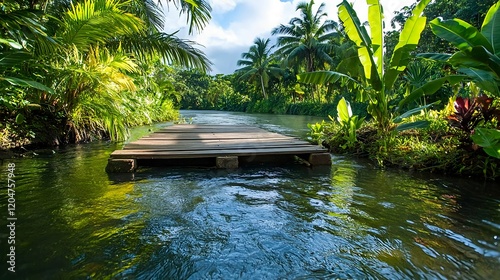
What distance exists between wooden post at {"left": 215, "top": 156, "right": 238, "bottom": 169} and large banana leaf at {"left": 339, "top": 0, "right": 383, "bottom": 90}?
2789mm

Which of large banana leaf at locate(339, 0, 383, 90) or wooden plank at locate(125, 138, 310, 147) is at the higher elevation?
large banana leaf at locate(339, 0, 383, 90)

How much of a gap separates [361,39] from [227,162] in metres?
3.14

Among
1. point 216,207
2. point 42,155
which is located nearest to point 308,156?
point 216,207

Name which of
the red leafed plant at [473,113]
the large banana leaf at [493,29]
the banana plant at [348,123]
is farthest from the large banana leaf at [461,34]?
the banana plant at [348,123]

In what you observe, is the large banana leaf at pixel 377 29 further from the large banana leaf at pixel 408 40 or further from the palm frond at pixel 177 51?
the palm frond at pixel 177 51

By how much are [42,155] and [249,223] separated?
15.9ft

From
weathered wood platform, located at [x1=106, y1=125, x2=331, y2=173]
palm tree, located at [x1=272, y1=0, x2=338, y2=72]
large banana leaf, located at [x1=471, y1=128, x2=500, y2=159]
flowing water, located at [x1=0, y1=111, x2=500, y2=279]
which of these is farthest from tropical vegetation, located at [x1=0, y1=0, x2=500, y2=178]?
palm tree, located at [x1=272, y1=0, x2=338, y2=72]

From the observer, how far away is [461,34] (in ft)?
11.3

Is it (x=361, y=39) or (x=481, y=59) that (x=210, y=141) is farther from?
(x=481, y=59)

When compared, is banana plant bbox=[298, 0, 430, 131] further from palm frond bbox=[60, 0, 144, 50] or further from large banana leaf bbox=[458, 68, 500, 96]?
palm frond bbox=[60, 0, 144, 50]

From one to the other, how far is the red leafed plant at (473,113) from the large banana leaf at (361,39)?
1247 mm

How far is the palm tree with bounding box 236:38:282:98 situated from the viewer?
34.0 m

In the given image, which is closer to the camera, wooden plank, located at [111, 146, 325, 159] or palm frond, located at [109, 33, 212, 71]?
wooden plank, located at [111, 146, 325, 159]

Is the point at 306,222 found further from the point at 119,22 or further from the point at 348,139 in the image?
the point at 119,22
